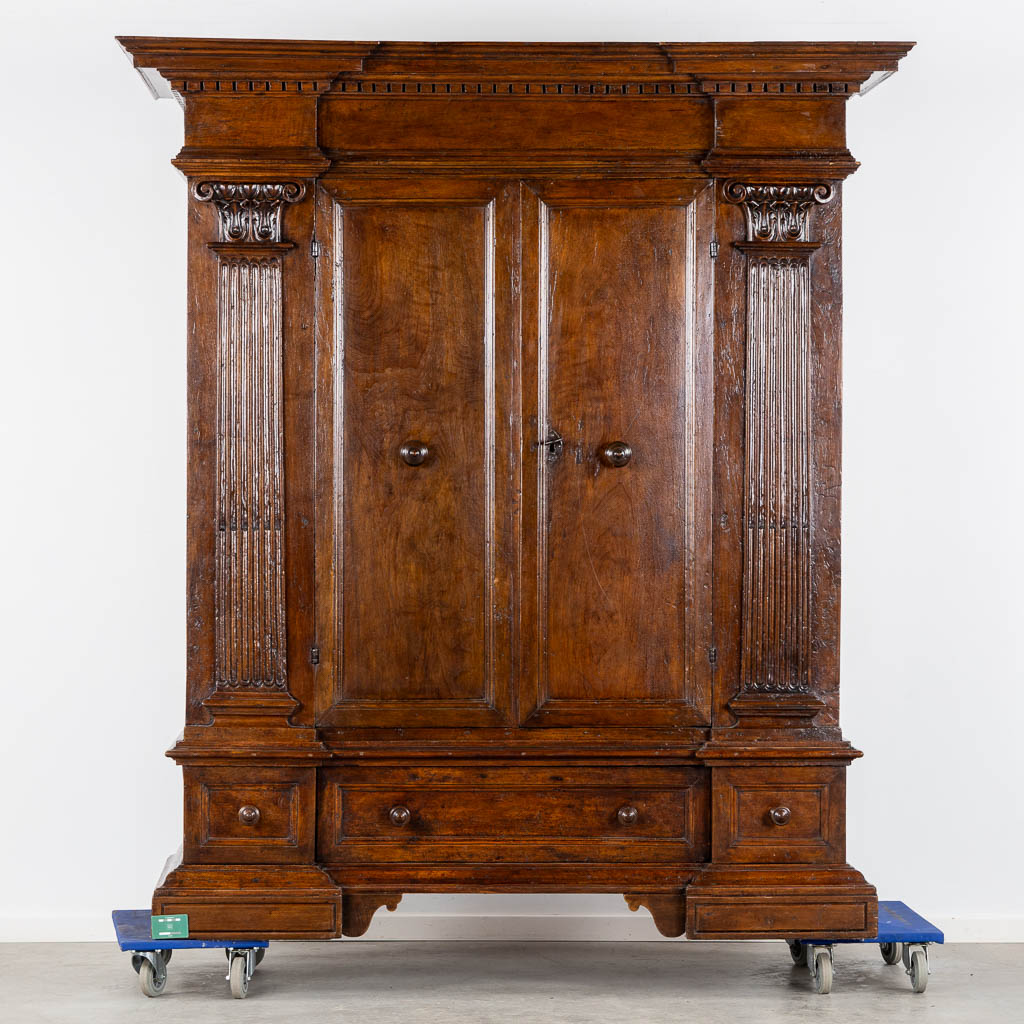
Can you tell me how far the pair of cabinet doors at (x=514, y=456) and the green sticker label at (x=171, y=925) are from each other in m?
0.66

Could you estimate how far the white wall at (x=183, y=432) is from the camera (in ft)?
14.3

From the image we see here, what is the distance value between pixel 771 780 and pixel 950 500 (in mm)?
1428

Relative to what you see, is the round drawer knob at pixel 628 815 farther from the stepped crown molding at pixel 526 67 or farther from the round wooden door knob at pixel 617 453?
the stepped crown molding at pixel 526 67

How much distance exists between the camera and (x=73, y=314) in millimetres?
4355

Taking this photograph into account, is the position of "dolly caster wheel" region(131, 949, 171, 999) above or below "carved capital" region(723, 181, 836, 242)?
below

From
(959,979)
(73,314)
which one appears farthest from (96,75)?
(959,979)

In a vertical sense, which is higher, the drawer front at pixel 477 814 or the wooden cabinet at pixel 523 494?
the wooden cabinet at pixel 523 494

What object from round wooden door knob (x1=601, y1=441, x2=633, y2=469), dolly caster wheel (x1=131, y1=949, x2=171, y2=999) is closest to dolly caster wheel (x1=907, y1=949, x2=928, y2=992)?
round wooden door knob (x1=601, y1=441, x2=633, y2=469)

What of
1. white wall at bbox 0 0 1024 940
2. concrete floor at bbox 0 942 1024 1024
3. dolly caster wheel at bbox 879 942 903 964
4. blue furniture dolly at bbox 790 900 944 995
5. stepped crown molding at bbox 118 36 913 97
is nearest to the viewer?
stepped crown molding at bbox 118 36 913 97

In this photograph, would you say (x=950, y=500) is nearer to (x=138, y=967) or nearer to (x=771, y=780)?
(x=771, y=780)

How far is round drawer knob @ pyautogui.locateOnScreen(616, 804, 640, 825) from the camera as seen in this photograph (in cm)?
355

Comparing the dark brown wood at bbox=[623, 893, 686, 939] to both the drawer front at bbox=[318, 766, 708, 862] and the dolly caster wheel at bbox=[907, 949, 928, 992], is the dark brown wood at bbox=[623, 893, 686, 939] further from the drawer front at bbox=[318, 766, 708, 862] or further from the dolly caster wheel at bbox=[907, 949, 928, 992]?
the dolly caster wheel at bbox=[907, 949, 928, 992]

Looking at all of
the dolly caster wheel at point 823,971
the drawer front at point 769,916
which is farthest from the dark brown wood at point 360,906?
the dolly caster wheel at point 823,971

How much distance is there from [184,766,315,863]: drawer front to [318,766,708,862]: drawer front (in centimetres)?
7
